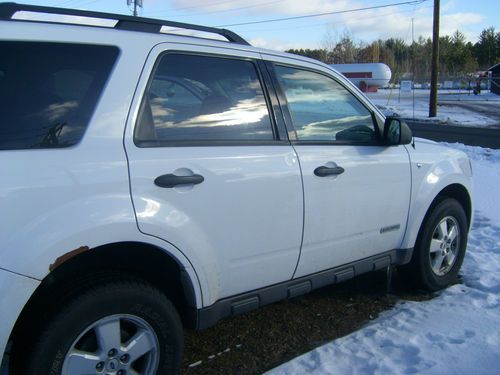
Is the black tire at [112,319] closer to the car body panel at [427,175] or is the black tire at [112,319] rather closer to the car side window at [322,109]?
the car side window at [322,109]

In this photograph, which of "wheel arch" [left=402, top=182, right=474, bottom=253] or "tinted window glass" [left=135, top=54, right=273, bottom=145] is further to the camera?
"wheel arch" [left=402, top=182, right=474, bottom=253]

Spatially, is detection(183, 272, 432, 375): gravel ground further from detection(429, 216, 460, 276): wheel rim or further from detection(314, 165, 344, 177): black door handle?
detection(314, 165, 344, 177): black door handle

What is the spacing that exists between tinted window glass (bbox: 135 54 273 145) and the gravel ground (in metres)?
1.41

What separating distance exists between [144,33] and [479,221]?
5017mm

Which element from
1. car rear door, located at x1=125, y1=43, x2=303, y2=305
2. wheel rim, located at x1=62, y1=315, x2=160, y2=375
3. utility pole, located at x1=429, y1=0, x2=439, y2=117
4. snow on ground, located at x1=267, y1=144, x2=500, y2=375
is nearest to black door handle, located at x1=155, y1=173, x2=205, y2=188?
car rear door, located at x1=125, y1=43, x2=303, y2=305

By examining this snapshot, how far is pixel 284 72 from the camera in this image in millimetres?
3482

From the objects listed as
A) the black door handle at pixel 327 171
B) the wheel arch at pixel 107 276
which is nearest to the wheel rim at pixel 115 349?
the wheel arch at pixel 107 276

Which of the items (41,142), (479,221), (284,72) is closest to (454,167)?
(284,72)

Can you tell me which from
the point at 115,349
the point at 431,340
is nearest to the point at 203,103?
the point at 115,349

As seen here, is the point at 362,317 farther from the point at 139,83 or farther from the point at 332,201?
the point at 139,83

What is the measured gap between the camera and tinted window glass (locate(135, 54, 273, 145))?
2.79m

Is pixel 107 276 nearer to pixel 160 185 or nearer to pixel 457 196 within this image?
pixel 160 185

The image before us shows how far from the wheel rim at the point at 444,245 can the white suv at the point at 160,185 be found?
792mm

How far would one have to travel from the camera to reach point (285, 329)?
3.89 m
